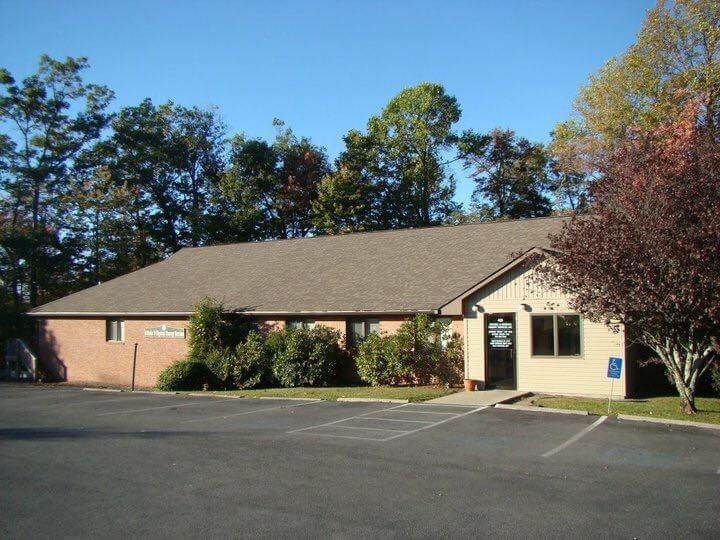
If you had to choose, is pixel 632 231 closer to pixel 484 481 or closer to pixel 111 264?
pixel 484 481

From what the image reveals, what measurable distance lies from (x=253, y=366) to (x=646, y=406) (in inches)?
542

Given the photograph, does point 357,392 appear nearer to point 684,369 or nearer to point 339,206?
point 684,369

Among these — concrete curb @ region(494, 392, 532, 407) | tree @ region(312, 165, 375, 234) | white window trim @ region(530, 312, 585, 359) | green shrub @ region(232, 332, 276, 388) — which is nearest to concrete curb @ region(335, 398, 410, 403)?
concrete curb @ region(494, 392, 532, 407)

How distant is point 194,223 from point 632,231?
4236cm

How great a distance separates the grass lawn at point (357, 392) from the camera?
19.9 meters

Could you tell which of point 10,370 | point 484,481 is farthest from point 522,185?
point 484,481

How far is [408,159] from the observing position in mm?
52156

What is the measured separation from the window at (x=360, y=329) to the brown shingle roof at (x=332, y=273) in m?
0.88

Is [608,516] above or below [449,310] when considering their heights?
below

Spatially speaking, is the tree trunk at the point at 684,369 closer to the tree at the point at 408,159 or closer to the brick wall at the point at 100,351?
the brick wall at the point at 100,351

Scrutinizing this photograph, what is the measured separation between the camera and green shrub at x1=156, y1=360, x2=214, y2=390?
24969 mm

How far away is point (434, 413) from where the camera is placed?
652 inches

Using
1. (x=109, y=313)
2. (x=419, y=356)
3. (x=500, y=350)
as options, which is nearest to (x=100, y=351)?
(x=109, y=313)

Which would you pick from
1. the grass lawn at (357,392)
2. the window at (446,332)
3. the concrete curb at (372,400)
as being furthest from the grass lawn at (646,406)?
the window at (446,332)
